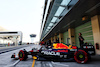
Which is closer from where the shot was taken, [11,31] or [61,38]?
[61,38]

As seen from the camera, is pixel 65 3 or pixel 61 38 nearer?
pixel 65 3

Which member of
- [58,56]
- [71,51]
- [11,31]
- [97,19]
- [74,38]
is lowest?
[58,56]

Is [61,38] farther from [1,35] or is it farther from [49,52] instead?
[1,35]

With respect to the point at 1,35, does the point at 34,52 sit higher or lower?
lower

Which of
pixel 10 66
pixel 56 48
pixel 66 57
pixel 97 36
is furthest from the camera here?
pixel 97 36

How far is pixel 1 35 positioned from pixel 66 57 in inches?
3201

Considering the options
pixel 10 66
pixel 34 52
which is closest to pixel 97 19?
pixel 34 52

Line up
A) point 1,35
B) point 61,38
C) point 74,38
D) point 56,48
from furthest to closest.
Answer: point 1,35, point 61,38, point 74,38, point 56,48

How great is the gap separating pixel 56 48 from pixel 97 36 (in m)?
5.02

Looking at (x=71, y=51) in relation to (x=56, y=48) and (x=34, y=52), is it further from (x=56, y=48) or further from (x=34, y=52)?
(x=34, y=52)

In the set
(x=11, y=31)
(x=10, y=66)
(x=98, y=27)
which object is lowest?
(x=10, y=66)

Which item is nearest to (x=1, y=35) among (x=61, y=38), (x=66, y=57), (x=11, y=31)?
(x=11, y=31)

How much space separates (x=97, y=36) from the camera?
691cm

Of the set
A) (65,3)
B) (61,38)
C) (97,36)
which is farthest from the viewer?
(61,38)
